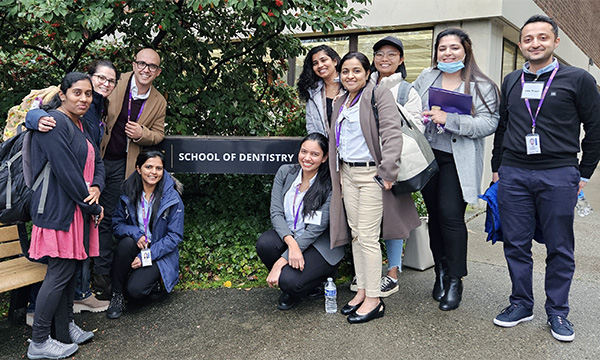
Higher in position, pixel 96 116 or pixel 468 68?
pixel 468 68

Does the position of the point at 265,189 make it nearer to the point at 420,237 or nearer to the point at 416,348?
the point at 420,237

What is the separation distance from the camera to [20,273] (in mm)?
3193

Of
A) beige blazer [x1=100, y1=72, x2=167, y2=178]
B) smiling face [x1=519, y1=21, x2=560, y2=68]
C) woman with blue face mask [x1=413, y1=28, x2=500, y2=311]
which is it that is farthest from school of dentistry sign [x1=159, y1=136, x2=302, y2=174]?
smiling face [x1=519, y1=21, x2=560, y2=68]

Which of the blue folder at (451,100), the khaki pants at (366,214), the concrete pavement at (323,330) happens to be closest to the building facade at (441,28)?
the blue folder at (451,100)

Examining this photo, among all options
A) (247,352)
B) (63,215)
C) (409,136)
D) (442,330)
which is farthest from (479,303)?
(63,215)

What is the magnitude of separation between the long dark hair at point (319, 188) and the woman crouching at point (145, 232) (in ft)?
3.40

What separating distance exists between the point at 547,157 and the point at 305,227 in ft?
5.78

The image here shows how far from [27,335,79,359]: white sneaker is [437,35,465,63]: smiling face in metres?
3.18

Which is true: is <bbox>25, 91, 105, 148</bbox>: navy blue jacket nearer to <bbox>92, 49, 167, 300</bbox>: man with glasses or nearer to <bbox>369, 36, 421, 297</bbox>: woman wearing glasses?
<bbox>92, 49, 167, 300</bbox>: man with glasses

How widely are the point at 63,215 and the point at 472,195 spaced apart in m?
2.68

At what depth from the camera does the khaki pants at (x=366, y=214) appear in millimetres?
3461

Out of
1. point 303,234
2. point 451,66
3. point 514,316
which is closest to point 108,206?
point 303,234

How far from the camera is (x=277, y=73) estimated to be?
18.1 feet

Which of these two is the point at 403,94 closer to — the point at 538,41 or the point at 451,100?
the point at 451,100
